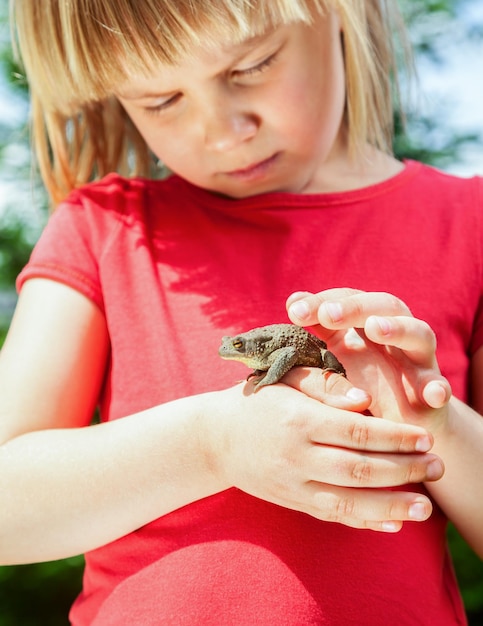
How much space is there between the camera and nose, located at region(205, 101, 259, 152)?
1.56 metres

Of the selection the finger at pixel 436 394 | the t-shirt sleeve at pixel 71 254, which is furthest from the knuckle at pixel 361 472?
the t-shirt sleeve at pixel 71 254

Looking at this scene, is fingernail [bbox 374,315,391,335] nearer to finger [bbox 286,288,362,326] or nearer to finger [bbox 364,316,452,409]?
finger [bbox 364,316,452,409]

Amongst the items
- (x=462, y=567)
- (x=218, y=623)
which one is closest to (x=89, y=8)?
(x=218, y=623)

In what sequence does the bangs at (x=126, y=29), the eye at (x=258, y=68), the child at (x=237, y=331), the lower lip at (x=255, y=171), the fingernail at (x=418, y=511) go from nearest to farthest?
the fingernail at (x=418, y=511), the child at (x=237, y=331), the bangs at (x=126, y=29), the eye at (x=258, y=68), the lower lip at (x=255, y=171)

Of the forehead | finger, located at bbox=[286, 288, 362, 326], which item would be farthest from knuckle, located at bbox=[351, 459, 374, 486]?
the forehead

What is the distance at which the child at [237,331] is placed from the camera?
1.27 m

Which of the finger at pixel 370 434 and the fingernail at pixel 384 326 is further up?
the fingernail at pixel 384 326

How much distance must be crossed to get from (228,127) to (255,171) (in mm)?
172

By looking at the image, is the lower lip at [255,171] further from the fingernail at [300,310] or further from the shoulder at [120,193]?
the fingernail at [300,310]

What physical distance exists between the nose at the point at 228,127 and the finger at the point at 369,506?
781mm

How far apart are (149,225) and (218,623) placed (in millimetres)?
957

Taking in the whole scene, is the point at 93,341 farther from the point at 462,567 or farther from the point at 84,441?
the point at 462,567

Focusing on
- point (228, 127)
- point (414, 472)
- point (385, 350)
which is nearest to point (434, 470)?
point (414, 472)

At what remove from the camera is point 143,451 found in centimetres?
141
